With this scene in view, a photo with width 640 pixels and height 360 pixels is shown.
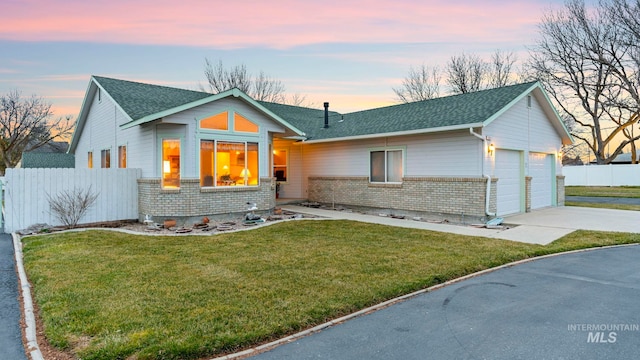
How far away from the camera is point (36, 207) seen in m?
10.5

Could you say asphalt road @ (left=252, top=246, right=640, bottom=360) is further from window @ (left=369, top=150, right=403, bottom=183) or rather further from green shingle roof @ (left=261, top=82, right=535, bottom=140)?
window @ (left=369, top=150, right=403, bottom=183)

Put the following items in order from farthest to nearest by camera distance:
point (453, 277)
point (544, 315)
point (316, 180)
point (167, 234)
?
point (316, 180) → point (167, 234) → point (453, 277) → point (544, 315)

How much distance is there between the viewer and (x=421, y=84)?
3872cm

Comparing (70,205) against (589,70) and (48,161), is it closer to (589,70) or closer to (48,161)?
(48,161)

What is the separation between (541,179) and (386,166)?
269 inches

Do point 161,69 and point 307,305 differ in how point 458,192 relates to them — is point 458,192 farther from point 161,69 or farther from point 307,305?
point 161,69

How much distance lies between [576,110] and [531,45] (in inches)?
291

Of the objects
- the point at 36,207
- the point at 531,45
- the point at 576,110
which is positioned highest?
the point at 531,45

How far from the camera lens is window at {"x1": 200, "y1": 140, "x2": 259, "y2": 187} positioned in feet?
38.2

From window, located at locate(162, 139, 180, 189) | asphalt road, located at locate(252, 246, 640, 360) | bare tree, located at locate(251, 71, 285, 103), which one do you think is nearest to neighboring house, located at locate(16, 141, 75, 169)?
window, located at locate(162, 139, 180, 189)

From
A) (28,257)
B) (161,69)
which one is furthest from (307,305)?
(161,69)

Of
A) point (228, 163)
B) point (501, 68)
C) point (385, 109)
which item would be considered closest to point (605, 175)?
point (501, 68)

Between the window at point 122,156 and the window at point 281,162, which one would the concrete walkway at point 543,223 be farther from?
the window at point 122,156

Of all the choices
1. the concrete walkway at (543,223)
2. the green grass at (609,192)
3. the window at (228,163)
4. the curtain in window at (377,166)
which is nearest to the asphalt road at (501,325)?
the concrete walkway at (543,223)
